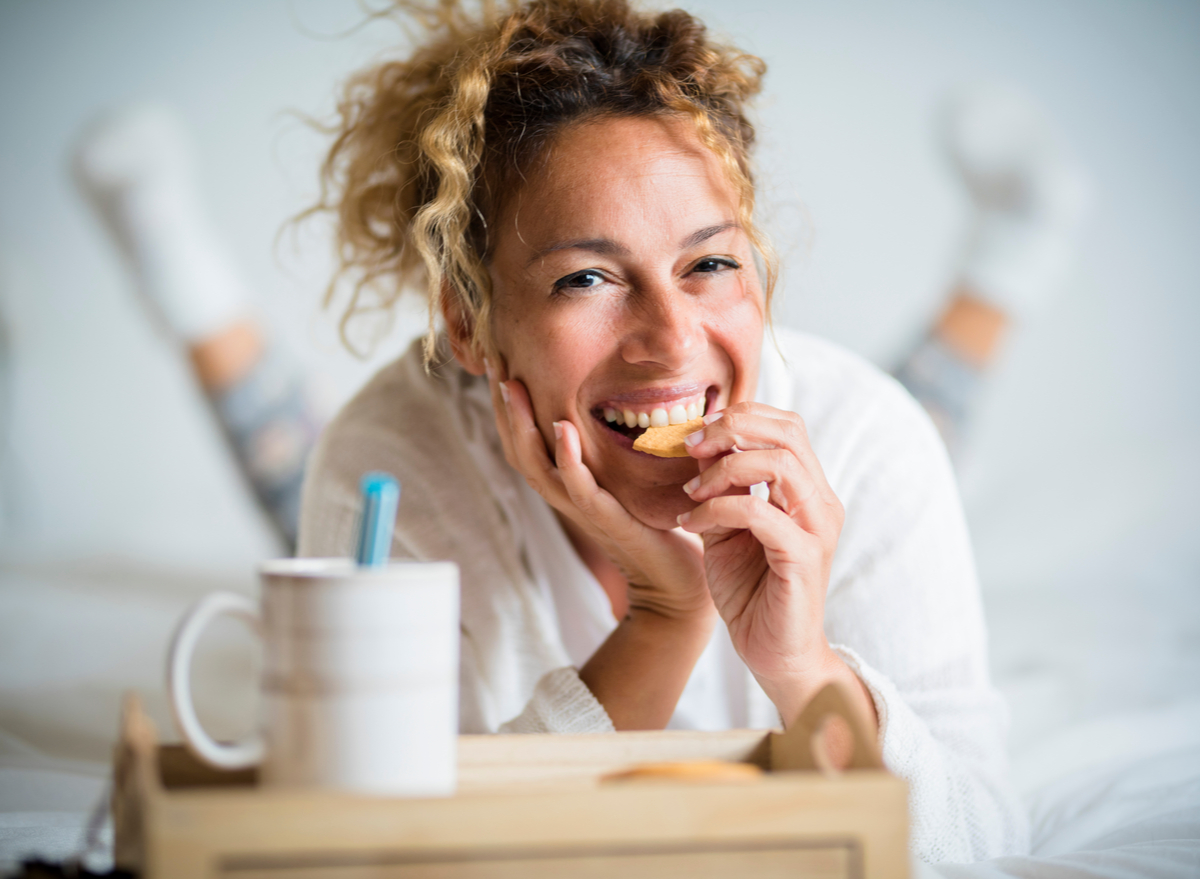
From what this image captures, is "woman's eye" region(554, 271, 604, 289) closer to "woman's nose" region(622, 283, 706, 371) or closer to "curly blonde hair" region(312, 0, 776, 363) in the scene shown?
"woman's nose" region(622, 283, 706, 371)

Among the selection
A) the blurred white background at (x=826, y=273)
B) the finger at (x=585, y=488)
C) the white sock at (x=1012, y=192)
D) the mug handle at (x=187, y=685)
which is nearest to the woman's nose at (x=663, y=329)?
the finger at (x=585, y=488)

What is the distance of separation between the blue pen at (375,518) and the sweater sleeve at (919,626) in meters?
0.63

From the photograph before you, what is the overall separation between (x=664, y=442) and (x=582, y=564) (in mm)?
436

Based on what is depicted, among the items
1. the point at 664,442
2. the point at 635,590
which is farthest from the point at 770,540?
the point at 635,590

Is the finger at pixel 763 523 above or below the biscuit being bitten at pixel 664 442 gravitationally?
below

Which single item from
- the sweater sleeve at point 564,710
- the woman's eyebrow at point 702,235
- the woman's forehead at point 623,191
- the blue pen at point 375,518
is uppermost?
the woman's forehead at point 623,191

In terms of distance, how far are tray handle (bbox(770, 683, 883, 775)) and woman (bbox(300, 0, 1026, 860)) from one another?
0.76ft

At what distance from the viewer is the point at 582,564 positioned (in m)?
1.54

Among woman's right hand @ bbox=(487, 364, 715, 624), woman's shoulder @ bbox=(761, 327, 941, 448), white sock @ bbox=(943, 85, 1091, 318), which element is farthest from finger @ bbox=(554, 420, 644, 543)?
white sock @ bbox=(943, 85, 1091, 318)

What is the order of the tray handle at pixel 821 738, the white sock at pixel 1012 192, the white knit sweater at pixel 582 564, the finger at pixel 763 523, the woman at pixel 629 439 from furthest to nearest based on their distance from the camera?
the white sock at pixel 1012 192
the white knit sweater at pixel 582 564
the woman at pixel 629 439
the finger at pixel 763 523
the tray handle at pixel 821 738

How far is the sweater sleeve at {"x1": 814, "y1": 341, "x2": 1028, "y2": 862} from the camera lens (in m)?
1.11

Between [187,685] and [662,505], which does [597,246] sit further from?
[187,685]

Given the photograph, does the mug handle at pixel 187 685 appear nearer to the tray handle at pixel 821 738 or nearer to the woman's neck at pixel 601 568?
the tray handle at pixel 821 738

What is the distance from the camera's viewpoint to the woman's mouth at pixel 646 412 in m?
1.21
